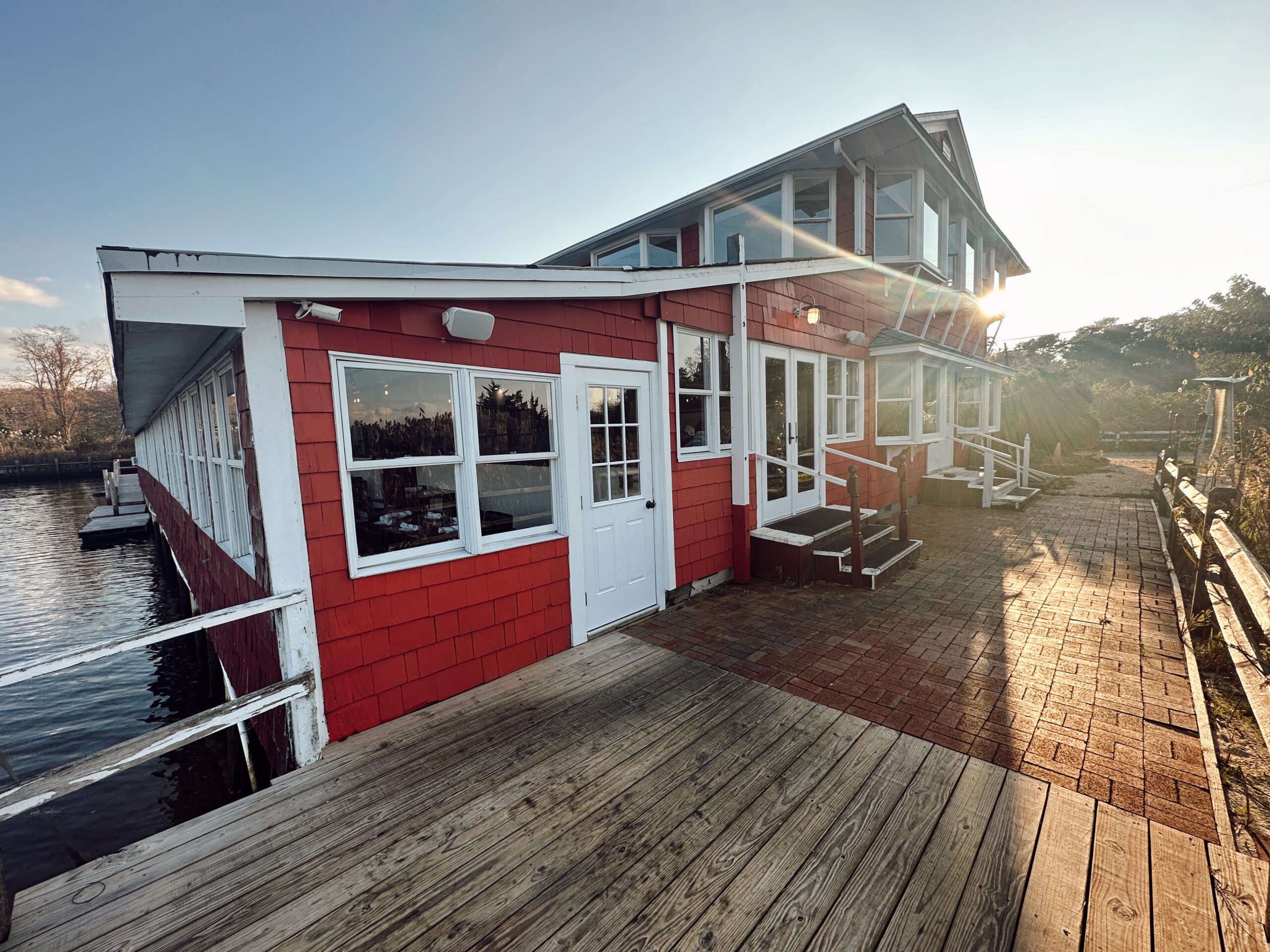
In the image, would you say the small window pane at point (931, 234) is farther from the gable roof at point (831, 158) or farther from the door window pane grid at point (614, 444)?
the door window pane grid at point (614, 444)

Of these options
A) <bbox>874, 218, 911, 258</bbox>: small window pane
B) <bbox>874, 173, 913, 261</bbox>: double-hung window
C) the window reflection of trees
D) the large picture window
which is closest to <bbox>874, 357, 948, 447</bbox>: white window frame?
<bbox>874, 173, 913, 261</bbox>: double-hung window

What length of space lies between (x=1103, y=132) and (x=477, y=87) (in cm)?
839

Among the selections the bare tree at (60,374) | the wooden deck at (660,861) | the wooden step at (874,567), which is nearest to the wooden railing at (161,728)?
the wooden deck at (660,861)

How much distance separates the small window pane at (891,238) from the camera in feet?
27.7

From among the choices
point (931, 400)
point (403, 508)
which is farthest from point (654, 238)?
point (403, 508)

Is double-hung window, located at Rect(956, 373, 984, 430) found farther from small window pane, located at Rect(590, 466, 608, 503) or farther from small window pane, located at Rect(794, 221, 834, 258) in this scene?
small window pane, located at Rect(590, 466, 608, 503)

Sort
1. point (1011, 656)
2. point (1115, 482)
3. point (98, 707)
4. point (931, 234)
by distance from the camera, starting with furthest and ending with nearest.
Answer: point (1115, 482)
point (931, 234)
point (98, 707)
point (1011, 656)

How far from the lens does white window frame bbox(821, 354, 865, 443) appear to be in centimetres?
714

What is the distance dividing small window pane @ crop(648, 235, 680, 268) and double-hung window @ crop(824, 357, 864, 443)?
13.0 feet

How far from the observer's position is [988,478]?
9.60 meters

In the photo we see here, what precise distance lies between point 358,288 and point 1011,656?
506 cm

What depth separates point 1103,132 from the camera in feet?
22.2

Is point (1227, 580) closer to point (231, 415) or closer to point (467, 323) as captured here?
point (467, 323)

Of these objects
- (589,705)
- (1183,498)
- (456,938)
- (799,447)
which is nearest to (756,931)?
(456,938)
